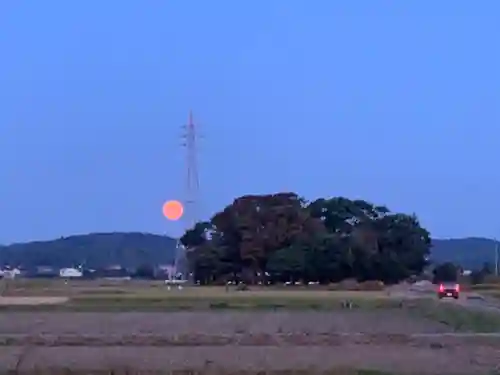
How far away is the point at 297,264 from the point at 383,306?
55731mm

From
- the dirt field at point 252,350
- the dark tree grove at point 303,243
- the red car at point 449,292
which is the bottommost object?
the dirt field at point 252,350

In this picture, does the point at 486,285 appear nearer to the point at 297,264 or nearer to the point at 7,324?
the point at 297,264

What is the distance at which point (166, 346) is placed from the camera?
26391mm

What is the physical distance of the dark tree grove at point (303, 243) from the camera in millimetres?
114625

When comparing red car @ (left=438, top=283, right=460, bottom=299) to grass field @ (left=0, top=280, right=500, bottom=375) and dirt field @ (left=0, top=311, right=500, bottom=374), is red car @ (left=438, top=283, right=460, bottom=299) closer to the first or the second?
grass field @ (left=0, top=280, right=500, bottom=375)

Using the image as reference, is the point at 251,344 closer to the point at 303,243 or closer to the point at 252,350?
the point at 252,350

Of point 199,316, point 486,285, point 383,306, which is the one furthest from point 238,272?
point 199,316

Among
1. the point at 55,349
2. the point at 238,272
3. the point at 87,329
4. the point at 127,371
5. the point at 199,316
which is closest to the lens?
the point at 127,371

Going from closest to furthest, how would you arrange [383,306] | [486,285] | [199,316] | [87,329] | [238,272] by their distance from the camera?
[87,329] → [199,316] → [383,306] → [486,285] → [238,272]

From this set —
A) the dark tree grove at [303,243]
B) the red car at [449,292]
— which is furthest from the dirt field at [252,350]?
the dark tree grove at [303,243]

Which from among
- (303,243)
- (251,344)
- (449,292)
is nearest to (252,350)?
(251,344)

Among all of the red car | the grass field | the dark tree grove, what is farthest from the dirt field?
the dark tree grove

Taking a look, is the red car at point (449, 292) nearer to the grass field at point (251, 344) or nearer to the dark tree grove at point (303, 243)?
the grass field at point (251, 344)

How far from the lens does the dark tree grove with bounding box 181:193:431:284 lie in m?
115
